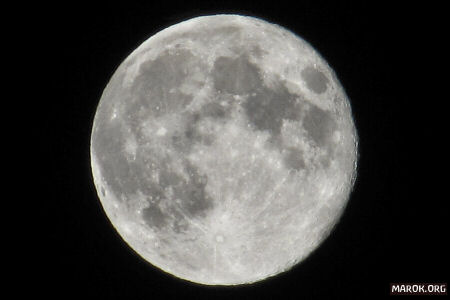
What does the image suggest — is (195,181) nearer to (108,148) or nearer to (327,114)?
(108,148)

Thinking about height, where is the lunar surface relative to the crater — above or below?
below

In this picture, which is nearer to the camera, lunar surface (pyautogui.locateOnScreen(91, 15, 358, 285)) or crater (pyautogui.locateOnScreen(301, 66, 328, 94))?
lunar surface (pyautogui.locateOnScreen(91, 15, 358, 285))

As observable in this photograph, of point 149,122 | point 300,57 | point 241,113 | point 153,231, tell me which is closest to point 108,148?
point 149,122

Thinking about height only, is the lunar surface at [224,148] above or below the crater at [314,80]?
below

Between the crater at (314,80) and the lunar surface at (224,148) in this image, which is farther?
the crater at (314,80)
